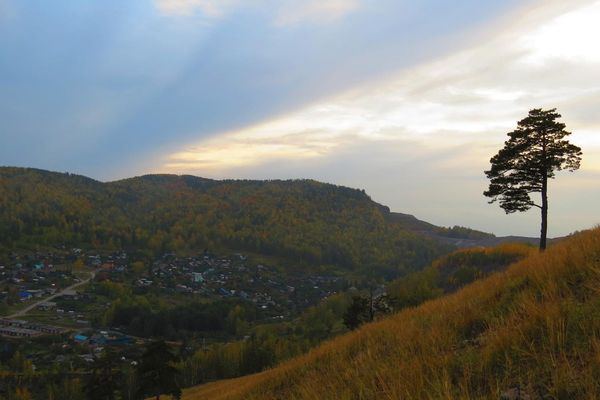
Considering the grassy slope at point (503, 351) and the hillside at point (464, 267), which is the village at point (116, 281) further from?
the grassy slope at point (503, 351)

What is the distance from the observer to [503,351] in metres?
4.73

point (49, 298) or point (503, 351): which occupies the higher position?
point (503, 351)

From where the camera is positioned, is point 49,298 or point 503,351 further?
point 49,298

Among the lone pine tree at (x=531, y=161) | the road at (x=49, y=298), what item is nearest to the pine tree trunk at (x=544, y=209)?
the lone pine tree at (x=531, y=161)

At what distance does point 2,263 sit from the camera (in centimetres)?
16600

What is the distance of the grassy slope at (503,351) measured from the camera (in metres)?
3.95

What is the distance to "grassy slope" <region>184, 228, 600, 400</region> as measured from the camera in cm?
395

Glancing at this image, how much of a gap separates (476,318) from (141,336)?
370 feet

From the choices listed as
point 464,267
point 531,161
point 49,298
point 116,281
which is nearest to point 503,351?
point 531,161

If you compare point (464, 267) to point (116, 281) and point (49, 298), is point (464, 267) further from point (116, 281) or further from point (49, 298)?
point (116, 281)

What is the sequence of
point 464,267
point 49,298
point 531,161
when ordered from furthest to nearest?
point 49,298 → point 464,267 → point 531,161

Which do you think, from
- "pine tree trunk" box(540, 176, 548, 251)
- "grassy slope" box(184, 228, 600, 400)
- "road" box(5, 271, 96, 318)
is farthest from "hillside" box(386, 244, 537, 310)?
"road" box(5, 271, 96, 318)

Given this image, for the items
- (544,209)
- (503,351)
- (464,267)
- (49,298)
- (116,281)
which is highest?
(544,209)

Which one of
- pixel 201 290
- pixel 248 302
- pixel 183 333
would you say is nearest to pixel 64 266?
pixel 201 290
